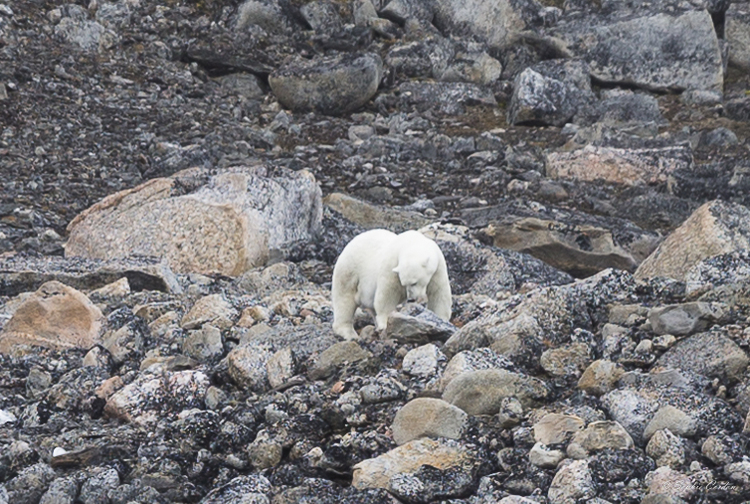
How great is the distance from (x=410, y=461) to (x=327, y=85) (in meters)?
18.5

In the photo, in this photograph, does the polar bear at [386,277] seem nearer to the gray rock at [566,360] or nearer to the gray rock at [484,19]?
the gray rock at [566,360]

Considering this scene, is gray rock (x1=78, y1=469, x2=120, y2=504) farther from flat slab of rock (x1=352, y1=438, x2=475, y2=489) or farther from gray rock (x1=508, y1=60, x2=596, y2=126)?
gray rock (x1=508, y1=60, x2=596, y2=126)

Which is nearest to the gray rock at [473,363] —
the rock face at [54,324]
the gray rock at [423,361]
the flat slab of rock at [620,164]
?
the gray rock at [423,361]

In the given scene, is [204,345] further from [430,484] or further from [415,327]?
[430,484]

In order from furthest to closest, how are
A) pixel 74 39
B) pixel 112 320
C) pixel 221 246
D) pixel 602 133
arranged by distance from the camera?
pixel 74 39 → pixel 602 133 → pixel 221 246 → pixel 112 320

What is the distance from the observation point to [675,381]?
568 cm

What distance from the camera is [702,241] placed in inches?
398

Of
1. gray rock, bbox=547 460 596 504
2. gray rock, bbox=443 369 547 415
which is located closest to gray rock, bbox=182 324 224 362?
gray rock, bbox=443 369 547 415

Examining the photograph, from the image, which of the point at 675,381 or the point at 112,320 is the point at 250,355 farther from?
the point at 675,381

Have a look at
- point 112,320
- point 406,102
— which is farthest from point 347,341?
point 406,102

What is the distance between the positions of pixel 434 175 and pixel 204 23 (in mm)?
8935

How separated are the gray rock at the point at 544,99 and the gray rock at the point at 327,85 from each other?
11.1ft

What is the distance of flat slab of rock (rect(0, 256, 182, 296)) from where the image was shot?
11.0 metres

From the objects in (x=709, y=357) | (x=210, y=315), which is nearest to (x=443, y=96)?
(x=210, y=315)
